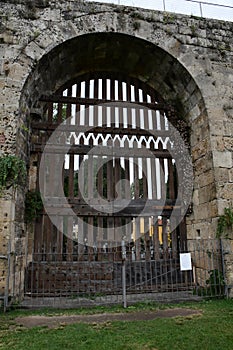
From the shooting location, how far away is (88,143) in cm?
660

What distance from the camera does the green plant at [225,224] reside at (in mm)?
5551

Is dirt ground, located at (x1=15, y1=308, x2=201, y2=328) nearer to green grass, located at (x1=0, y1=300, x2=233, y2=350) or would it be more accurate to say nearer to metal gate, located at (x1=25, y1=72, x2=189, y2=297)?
green grass, located at (x1=0, y1=300, x2=233, y2=350)

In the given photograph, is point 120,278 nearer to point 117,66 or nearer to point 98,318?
point 98,318

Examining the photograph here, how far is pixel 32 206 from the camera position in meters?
5.86

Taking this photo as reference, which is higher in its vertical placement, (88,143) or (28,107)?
(28,107)

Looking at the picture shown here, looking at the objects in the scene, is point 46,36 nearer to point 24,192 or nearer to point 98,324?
point 24,192

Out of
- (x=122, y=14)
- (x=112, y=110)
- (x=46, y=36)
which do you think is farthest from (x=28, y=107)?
(x=122, y=14)

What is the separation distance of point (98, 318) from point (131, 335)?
92 centimetres

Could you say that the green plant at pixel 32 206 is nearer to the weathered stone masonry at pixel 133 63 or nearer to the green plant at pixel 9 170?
the weathered stone masonry at pixel 133 63

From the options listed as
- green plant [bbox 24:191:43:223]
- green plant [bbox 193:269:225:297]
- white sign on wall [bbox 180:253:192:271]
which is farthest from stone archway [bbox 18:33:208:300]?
green plant [bbox 193:269:225:297]

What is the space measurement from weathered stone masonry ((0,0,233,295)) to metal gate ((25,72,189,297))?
0.45 metres

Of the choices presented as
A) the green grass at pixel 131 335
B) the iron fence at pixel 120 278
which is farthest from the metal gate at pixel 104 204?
the green grass at pixel 131 335

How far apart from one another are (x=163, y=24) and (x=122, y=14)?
0.97 metres

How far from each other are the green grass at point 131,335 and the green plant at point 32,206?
2.05 m
